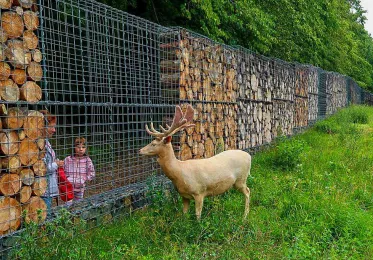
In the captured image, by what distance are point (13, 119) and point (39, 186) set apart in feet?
2.34

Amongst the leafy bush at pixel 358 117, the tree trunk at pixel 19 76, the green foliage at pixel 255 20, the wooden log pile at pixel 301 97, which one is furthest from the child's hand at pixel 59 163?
the leafy bush at pixel 358 117

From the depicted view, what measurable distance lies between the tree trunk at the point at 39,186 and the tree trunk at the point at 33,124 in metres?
0.41

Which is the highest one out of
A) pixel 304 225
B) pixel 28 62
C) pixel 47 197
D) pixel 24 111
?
pixel 28 62

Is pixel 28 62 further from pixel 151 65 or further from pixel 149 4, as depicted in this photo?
pixel 149 4

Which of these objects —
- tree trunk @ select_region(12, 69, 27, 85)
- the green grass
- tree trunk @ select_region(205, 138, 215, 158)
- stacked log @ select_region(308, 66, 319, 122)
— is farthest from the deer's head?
stacked log @ select_region(308, 66, 319, 122)

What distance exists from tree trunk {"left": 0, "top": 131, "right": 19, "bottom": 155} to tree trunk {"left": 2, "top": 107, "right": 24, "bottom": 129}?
64mm

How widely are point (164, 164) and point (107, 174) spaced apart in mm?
1006

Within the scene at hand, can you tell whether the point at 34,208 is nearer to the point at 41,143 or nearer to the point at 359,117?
the point at 41,143

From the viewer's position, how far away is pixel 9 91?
3.63m

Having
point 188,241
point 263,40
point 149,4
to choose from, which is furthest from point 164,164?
point 263,40

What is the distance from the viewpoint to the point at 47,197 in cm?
415

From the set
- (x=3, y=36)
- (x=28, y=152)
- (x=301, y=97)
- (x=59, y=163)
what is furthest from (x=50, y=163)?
(x=301, y=97)

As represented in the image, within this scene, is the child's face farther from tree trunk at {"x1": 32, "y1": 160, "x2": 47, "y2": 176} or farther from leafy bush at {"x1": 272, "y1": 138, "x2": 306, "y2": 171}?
leafy bush at {"x1": 272, "y1": 138, "x2": 306, "y2": 171}

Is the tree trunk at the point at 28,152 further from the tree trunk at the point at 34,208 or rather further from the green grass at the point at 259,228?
the green grass at the point at 259,228
